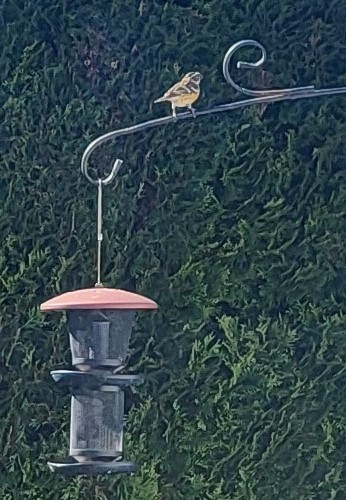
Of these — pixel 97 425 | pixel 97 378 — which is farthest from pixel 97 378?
pixel 97 425

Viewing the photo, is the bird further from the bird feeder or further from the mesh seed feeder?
the bird feeder

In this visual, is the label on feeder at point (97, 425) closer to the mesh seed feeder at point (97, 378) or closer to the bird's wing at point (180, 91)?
the mesh seed feeder at point (97, 378)

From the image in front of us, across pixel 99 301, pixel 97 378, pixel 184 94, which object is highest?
pixel 184 94

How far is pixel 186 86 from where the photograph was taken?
9.17ft

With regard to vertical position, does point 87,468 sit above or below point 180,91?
below

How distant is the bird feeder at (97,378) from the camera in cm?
260

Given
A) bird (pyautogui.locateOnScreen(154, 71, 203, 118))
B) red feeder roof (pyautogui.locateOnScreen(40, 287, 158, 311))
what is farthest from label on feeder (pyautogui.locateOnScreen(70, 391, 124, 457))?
bird (pyautogui.locateOnScreen(154, 71, 203, 118))

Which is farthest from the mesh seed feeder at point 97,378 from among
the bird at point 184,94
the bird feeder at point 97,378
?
the bird at point 184,94

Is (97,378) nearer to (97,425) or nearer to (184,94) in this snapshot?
(97,425)

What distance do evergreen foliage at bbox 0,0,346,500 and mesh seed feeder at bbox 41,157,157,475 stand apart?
825mm

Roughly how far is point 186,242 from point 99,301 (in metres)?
1.13

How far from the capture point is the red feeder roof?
249cm

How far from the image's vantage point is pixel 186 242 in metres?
3.60

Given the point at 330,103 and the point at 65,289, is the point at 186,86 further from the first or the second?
the point at 65,289
